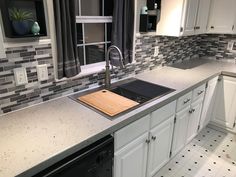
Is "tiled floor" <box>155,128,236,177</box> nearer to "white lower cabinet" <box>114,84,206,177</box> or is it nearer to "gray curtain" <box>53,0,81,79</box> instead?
"white lower cabinet" <box>114,84,206,177</box>

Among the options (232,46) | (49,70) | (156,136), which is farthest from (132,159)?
(232,46)

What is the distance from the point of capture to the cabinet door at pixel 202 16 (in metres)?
2.36

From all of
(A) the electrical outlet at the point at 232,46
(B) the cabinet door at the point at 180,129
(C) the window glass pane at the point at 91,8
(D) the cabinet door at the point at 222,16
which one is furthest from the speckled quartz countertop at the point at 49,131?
(A) the electrical outlet at the point at 232,46

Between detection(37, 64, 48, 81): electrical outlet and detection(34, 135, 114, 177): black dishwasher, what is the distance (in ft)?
2.13

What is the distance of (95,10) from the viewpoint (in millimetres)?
1751

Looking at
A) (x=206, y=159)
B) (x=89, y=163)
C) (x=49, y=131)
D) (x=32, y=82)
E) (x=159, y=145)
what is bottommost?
(x=206, y=159)

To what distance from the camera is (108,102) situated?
150 cm

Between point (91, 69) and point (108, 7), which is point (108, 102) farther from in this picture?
point (108, 7)

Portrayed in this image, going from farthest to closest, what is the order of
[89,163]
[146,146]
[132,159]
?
[146,146] < [132,159] < [89,163]

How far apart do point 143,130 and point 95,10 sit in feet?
3.81

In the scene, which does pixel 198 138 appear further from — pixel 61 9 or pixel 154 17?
pixel 61 9

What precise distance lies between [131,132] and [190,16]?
1.59 metres

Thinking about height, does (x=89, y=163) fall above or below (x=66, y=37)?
below

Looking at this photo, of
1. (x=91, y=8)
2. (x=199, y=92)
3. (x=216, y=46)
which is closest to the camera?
(x=91, y=8)
